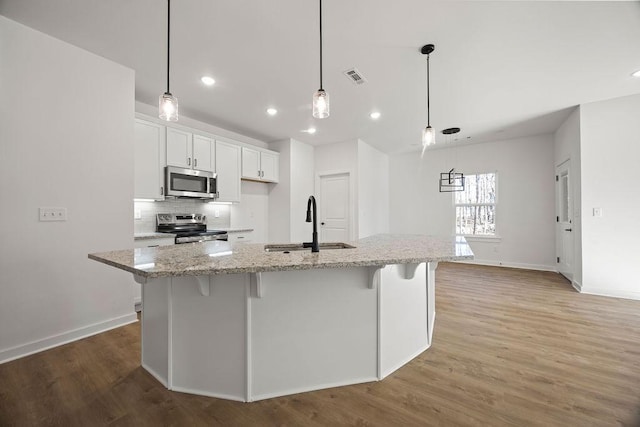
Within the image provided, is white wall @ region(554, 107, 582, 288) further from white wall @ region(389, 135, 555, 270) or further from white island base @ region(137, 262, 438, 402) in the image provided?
white island base @ region(137, 262, 438, 402)

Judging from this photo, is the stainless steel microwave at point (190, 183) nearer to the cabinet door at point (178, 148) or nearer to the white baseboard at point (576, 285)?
the cabinet door at point (178, 148)

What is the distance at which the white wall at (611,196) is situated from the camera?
138 inches

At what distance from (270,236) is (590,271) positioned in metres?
5.08

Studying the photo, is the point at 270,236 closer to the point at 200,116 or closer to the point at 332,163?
the point at 332,163

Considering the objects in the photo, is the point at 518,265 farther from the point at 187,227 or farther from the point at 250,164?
the point at 187,227

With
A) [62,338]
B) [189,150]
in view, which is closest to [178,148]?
[189,150]

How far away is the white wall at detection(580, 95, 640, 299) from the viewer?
3494 millimetres

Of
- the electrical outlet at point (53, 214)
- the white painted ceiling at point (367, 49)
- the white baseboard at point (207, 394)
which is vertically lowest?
the white baseboard at point (207, 394)

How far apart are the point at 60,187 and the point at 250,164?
8.84 ft

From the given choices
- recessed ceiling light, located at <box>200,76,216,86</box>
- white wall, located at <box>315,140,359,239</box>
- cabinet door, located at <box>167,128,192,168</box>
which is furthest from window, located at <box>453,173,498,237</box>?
cabinet door, located at <box>167,128,192,168</box>

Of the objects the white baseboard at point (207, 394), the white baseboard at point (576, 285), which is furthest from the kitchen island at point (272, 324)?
the white baseboard at point (576, 285)

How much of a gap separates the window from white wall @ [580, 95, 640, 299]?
204 centimetres

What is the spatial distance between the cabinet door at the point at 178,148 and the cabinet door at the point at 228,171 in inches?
A: 20.0

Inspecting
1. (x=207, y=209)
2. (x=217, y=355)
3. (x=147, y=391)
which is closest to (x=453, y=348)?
(x=217, y=355)
